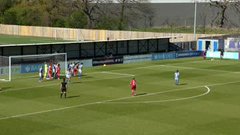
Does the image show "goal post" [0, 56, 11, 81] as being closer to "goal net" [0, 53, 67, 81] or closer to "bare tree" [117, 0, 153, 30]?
"goal net" [0, 53, 67, 81]

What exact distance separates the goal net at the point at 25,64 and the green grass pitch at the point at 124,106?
2309 millimetres

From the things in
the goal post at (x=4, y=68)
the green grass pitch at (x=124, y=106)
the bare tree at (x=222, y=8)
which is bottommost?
the green grass pitch at (x=124, y=106)

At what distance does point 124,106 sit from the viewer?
32.0 meters

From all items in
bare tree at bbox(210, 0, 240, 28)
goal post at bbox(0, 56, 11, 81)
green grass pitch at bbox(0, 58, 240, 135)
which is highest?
bare tree at bbox(210, 0, 240, 28)

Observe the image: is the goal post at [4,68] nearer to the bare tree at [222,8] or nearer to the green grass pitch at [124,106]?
the green grass pitch at [124,106]

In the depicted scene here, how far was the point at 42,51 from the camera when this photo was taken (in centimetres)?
5841

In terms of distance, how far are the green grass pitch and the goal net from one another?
2.31 meters

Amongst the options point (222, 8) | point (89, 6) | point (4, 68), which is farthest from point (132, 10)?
point (4, 68)

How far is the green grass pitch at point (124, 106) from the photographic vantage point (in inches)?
1013

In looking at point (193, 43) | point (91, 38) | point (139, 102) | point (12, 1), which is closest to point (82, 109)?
point (139, 102)

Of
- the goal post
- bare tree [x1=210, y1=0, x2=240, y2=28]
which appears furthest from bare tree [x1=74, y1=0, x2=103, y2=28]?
the goal post

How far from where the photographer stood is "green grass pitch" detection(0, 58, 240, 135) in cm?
2573

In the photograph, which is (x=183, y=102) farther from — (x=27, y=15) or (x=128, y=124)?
(x=27, y=15)

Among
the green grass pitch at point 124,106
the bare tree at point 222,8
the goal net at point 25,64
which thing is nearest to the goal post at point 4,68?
the goal net at point 25,64
